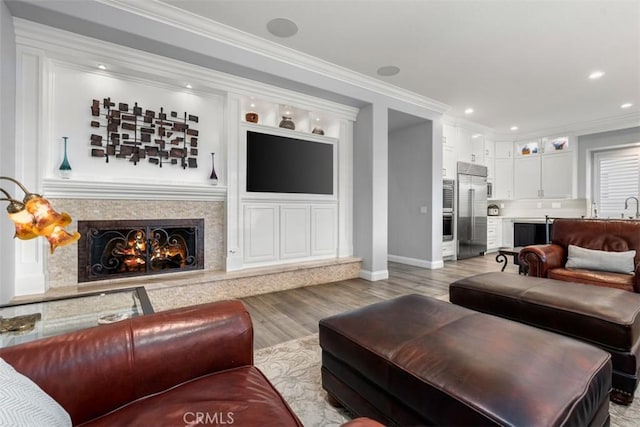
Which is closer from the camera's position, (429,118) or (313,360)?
(313,360)

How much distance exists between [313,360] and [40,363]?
4.66 ft

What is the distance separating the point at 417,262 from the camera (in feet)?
16.5

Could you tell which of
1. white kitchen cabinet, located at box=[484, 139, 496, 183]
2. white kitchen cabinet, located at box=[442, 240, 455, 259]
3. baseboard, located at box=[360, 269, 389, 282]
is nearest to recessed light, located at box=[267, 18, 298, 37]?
baseboard, located at box=[360, 269, 389, 282]

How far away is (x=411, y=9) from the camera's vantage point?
2541 mm

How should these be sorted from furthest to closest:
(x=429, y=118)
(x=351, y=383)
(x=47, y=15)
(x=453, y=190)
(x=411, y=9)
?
1. (x=453, y=190)
2. (x=429, y=118)
3. (x=411, y=9)
4. (x=47, y=15)
5. (x=351, y=383)

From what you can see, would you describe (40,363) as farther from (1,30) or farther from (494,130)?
(494,130)

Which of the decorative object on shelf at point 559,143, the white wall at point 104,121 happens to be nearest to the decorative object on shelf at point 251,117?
the white wall at point 104,121

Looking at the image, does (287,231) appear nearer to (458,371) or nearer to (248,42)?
(248,42)

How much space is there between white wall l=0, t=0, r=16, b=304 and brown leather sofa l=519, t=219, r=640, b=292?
450cm

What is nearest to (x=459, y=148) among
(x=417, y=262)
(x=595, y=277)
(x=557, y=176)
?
(x=557, y=176)

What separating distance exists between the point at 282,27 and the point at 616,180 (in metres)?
6.97

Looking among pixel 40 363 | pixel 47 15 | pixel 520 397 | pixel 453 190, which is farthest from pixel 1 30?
pixel 453 190

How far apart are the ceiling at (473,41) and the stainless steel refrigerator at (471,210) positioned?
162 cm
